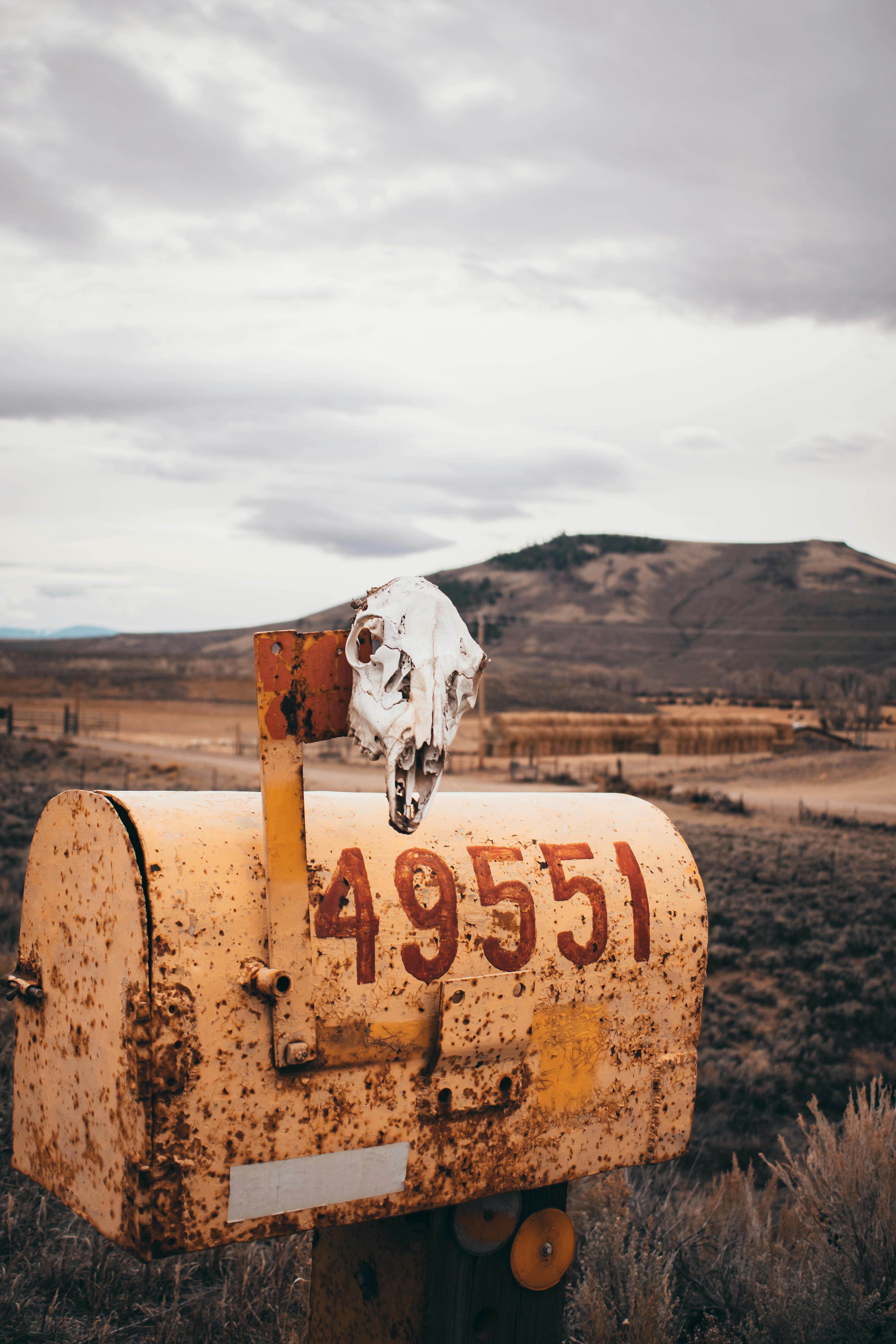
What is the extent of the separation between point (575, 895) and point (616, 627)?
11015 cm

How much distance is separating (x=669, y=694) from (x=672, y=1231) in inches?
2424

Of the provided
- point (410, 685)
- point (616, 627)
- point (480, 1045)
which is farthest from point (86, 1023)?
point (616, 627)

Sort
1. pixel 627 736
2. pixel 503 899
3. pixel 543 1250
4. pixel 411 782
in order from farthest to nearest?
pixel 627 736
pixel 543 1250
pixel 503 899
pixel 411 782

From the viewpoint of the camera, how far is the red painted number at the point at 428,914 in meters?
1.95

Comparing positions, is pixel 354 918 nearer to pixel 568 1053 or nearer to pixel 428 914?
pixel 428 914

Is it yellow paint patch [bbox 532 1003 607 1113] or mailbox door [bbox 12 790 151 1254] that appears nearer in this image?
mailbox door [bbox 12 790 151 1254]

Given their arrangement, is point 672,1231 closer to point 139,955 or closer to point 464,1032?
point 464,1032

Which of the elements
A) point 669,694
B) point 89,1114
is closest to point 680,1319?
point 89,1114

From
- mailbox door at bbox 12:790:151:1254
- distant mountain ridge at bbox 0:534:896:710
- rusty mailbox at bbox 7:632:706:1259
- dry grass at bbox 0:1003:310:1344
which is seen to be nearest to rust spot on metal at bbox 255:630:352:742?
rusty mailbox at bbox 7:632:706:1259

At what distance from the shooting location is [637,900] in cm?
224

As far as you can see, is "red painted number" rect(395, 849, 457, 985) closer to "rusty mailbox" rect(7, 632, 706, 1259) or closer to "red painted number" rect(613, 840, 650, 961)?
"rusty mailbox" rect(7, 632, 706, 1259)

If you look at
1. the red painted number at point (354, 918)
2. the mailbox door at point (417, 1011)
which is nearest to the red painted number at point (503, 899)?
the mailbox door at point (417, 1011)

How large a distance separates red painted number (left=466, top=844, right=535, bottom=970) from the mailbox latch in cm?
3

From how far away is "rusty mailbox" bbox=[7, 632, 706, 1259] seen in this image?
5.71ft
